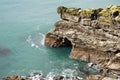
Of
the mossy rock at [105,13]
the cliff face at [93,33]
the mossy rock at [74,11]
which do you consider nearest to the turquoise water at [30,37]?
the cliff face at [93,33]

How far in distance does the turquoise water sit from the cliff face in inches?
158

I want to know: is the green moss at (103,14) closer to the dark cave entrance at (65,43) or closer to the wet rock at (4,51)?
the dark cave entrance at (65,43)

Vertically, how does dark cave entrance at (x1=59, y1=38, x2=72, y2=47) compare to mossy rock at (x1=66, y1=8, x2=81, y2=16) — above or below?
below

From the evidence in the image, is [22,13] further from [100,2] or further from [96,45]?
[96,45]

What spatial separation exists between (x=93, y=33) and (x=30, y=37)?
28.4 metres

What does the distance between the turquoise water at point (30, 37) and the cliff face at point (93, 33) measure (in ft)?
13.2

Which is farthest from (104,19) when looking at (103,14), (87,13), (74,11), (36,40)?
(36,40)

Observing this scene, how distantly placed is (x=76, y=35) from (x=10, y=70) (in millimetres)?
18246

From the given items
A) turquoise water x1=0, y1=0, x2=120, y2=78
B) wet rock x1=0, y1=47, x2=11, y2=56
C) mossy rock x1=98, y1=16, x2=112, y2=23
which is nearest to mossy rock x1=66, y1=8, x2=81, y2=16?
mossy rock x1=98, y1=16, x2=112, y2=23

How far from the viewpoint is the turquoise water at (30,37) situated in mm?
73500

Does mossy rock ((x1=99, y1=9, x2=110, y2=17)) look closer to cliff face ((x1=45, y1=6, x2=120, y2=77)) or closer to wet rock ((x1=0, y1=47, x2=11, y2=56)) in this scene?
cliff face ((x1=45, y1=6, x2=120, y2=77))

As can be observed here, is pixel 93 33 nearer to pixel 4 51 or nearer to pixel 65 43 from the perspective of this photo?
pixel 65 43

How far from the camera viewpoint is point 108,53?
70.8 metres

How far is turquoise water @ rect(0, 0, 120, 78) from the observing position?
73.5 meters
